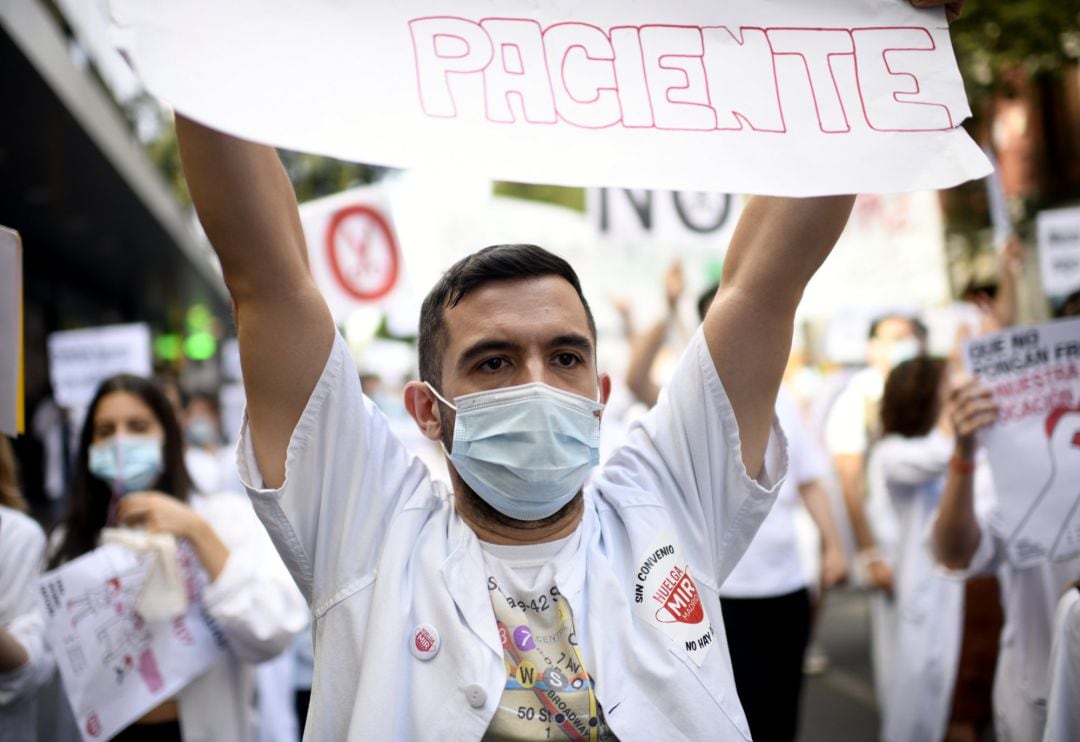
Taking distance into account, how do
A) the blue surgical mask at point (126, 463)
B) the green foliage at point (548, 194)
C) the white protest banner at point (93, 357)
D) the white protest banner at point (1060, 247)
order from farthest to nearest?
the green foliage at point (548, 194)
the white protest banner at point (93, 357)
the white protest banner at point (1060, 247)
the blue surgical mask at point (126, 463)

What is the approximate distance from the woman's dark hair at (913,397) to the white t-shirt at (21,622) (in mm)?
3946

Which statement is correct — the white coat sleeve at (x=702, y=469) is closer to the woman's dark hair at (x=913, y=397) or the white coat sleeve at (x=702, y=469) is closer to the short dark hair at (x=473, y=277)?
the short dark hair at (x=473, y=277)

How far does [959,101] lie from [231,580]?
246cm

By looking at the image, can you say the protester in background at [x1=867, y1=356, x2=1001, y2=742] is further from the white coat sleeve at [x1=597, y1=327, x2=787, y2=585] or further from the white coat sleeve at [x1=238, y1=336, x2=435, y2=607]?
the white coat sleeve at [x1=238, y1=336, x2=435, y2=607]

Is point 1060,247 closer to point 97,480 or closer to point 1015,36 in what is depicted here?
point 97,480

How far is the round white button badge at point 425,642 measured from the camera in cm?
192

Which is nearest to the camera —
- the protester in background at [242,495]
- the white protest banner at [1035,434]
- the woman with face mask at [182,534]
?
the white protest banner at [1035,434]

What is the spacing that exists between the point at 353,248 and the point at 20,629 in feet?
13.6

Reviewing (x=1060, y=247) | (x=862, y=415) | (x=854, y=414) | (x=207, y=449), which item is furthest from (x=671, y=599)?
(x=862, y=415)

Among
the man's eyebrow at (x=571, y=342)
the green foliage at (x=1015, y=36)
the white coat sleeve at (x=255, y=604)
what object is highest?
the green foliage at (x=1015, y=36)

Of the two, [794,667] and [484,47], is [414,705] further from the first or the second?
[794,667]

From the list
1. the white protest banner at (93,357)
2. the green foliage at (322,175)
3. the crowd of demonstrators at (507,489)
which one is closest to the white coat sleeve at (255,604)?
the crowd of demonstrators at (507,489)

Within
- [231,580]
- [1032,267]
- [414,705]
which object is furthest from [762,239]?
[1032,267]

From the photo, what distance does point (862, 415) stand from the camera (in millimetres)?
8242
